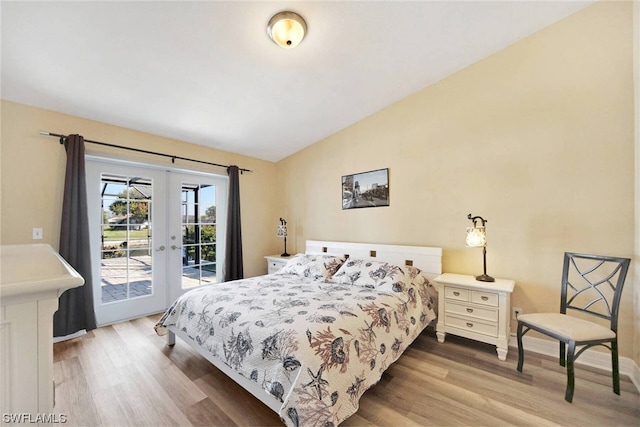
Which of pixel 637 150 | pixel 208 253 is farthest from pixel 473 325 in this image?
pixel 208 253

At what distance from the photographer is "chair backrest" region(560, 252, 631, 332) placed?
84.7 inches

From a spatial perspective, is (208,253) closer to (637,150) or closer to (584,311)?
(584,311)

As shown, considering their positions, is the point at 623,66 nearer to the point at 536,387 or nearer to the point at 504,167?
the point at 504,167

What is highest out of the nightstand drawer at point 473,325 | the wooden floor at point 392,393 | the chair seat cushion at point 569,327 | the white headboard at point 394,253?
the white headboard at point 394,253

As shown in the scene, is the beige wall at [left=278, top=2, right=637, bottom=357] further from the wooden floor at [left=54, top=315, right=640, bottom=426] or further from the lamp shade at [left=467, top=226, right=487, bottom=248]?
the wooden floor at [left=54, top=315, right=640, bottom=426]

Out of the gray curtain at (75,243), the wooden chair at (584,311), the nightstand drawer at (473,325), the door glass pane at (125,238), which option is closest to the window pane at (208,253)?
the door glass pane at (125,238)

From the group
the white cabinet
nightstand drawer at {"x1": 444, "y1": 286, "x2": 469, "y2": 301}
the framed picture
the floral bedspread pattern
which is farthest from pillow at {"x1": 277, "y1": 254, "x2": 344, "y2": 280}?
the white cabinet

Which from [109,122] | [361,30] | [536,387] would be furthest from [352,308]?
[109,122]

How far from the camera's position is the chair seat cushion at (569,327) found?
181cm

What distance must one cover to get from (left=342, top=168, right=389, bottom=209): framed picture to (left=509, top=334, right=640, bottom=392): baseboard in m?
2.01

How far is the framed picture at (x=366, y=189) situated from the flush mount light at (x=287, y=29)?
1.92m

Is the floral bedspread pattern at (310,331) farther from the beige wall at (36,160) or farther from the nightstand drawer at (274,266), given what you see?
the beige wall at (36,160)

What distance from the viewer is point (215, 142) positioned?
12.5ft

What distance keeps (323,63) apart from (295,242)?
2.90 metres
